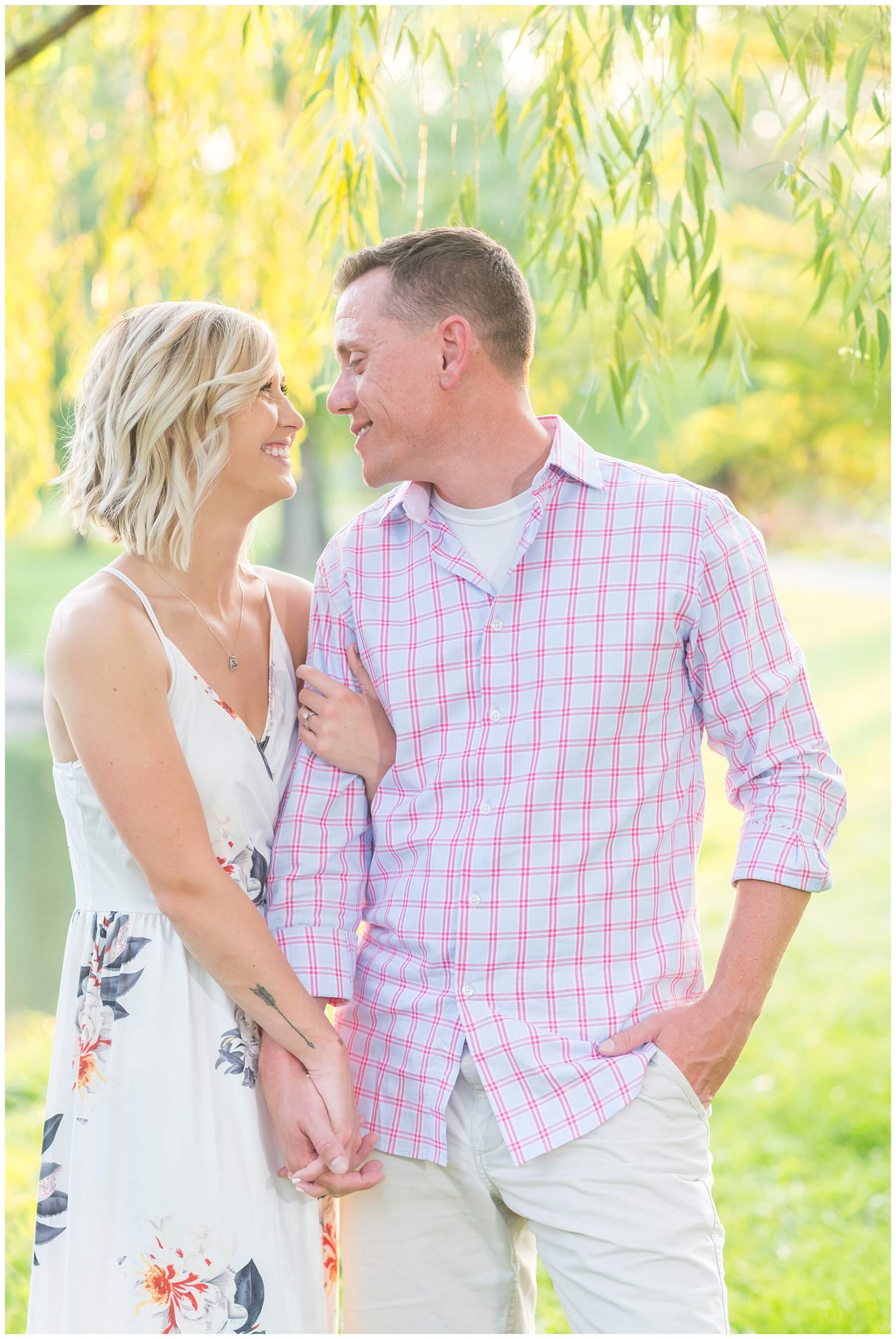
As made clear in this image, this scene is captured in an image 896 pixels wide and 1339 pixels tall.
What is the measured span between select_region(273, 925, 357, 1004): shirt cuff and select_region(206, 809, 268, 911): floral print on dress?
71mm

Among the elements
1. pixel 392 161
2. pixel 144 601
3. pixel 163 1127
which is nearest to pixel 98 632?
pixel 144 601

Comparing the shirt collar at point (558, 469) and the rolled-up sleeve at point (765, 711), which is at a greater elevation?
the shirt collar at point (558, 469)

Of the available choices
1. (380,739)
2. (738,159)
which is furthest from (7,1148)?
(738,159)

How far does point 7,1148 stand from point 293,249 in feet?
9.06

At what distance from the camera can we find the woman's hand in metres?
1.79

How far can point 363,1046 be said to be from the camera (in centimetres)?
175

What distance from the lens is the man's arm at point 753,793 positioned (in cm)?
164

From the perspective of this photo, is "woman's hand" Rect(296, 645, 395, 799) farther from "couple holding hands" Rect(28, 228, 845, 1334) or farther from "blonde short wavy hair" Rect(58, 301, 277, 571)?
"blonde short wavy hair" Rect(58, 301, 277, 571)

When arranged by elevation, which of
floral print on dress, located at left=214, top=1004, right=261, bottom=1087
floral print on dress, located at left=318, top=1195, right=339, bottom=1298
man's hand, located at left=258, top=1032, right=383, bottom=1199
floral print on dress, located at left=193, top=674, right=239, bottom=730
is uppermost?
floral print on dress, located at left=193, top=674, right=239, bottom=730

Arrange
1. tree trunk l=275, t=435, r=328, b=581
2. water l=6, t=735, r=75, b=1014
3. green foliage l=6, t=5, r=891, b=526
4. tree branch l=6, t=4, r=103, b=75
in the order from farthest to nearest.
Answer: tree trunk l=275, t=435, r=328, b=581 → water l=6, t=735, r=75, b=1014 → tree branch l=6, t=4, r=103, b=75 → green foliage l=6, t=5, r=891, b=526

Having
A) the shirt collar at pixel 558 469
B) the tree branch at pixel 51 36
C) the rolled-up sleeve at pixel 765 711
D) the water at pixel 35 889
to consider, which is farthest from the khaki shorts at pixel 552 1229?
the water at pixel 35 889

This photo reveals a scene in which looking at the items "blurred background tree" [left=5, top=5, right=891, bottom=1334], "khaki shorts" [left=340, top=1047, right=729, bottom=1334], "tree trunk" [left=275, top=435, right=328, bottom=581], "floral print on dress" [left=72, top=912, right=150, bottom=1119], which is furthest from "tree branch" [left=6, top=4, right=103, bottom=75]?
"tree trunk" [left=275, top=435, right=328, bottom=581]

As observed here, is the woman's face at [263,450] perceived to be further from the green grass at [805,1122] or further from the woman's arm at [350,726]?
the green grass at [805,1122]

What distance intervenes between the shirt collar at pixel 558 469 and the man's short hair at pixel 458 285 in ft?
0.42
